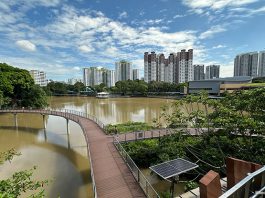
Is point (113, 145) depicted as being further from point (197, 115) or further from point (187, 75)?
point (187, 75)

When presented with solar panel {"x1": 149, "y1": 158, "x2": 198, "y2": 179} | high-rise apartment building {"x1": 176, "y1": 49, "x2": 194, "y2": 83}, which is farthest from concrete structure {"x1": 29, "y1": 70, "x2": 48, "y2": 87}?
solar panel {"x1": 149, "y1": 158, "x2": 198, "y2": 179}

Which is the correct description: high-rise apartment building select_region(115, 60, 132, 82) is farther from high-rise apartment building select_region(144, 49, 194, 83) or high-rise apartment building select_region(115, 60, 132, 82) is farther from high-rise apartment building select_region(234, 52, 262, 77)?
high-rise apartment building select_region(234, 52, 262, 77)

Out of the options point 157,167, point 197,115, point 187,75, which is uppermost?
point 187,75

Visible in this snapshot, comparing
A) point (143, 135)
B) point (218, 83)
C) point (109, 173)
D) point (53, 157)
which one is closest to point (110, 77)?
point (218, 83)

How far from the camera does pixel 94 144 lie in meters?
14.6

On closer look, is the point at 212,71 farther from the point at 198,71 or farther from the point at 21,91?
the point at 21,91

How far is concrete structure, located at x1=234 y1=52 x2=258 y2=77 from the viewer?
9088 cm

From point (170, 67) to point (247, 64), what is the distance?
35841mm

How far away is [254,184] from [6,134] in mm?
29022

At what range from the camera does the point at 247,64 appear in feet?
310

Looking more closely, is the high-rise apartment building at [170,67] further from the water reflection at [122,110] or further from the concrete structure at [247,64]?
the water reflection at [122,110]

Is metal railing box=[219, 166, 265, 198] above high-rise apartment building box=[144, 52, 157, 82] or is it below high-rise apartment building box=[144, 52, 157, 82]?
below

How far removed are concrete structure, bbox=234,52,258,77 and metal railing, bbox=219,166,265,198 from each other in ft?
338

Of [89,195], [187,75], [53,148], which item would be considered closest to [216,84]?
[187,75]
